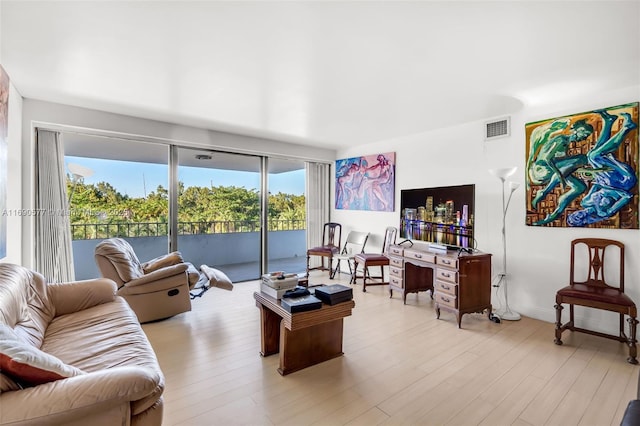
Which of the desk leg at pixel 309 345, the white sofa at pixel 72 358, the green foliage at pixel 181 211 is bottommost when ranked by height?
the desk leg at pixel 309 345

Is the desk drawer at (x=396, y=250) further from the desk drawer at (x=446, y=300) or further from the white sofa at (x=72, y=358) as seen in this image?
the white sofa at (x=72, y=358)

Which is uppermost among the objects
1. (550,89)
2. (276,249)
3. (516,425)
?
(550,89)

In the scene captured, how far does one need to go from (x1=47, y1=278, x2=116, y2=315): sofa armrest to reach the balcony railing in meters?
1.77

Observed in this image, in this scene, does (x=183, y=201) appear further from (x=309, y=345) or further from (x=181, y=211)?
(x=309, y=345)

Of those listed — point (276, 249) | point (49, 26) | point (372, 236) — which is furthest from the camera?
point (276, 249)

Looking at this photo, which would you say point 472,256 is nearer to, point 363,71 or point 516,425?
point 516,425

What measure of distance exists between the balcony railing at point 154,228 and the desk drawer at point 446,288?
10.0 feet

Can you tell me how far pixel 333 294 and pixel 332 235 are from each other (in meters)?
3.44

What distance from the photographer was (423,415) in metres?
1.81

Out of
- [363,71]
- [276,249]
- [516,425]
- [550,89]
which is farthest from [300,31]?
[276,249]

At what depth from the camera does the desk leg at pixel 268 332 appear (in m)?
2.52

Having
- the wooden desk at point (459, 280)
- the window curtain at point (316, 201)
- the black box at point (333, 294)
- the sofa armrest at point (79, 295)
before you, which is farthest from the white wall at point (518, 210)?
the sofa armrest at point (79, 295)

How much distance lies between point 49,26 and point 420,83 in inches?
111

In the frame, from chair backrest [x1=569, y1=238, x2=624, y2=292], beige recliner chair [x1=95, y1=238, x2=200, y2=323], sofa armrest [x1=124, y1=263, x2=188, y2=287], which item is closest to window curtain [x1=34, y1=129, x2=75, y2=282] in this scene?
beige recliner chair [x1=95, y1=238, x2=200, y2=323]
